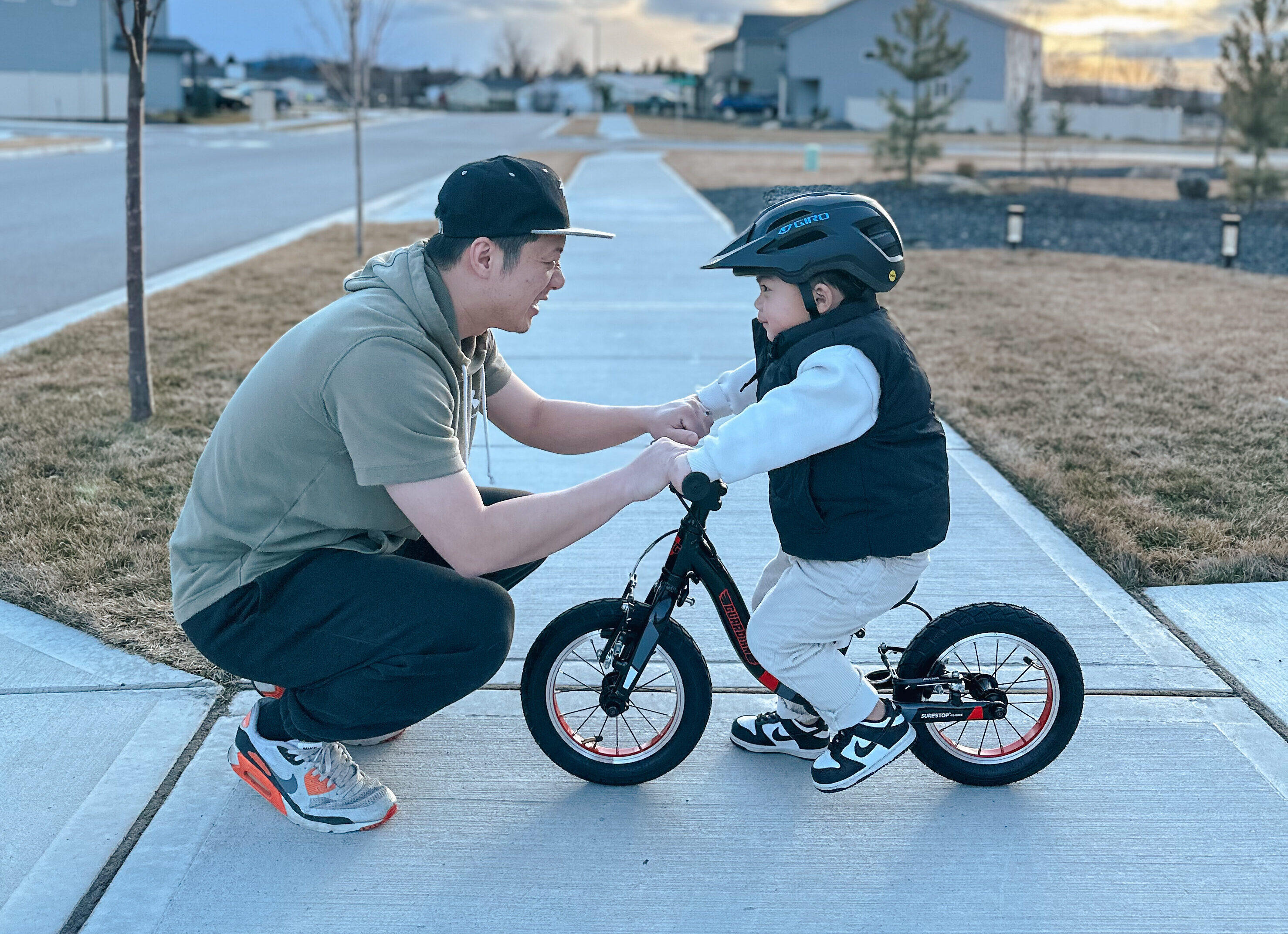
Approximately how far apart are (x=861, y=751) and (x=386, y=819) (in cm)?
110

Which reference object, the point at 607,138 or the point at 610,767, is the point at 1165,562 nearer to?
the point at 610,767

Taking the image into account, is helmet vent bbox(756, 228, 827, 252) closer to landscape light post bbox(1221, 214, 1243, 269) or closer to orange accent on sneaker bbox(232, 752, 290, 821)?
orange accent on sneaker bbox(232, 752, 290, 821)

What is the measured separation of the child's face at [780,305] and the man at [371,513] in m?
0.36

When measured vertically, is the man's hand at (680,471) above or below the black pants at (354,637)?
above

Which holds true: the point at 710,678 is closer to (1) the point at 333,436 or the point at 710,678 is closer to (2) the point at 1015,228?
(1) the point at 333,436

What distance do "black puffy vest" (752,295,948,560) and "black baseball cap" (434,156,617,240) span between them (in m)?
0.56

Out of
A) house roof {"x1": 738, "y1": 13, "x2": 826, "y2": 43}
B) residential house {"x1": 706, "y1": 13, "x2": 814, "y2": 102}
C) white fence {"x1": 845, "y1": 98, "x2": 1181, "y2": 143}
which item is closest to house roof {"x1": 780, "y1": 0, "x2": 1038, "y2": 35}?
white fence {"x1": 845, "y1": 98, "x2": 1181, "y2": 143}

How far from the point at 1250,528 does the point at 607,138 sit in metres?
43.3

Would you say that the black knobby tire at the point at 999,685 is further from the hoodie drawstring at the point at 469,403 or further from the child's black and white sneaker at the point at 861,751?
the hoodie drawstring at the point at 469,403

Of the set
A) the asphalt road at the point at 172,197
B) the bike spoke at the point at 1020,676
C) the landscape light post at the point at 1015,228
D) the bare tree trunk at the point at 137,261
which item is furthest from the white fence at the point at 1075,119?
the bike spoke at the point at 1020,676

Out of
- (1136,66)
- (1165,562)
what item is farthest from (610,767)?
(1136,66)

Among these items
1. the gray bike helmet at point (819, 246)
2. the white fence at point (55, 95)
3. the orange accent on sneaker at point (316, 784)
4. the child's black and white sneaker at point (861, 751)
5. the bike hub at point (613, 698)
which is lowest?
the orange accent on sneaker at point (316, 784)

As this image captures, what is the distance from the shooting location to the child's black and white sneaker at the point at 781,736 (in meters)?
3.08

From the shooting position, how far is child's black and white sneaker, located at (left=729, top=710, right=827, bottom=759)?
3.08 m
